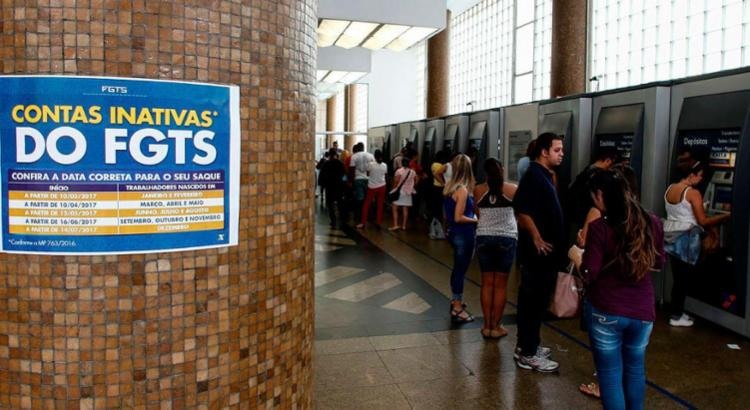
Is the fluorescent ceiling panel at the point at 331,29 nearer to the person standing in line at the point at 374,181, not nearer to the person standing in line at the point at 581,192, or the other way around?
the person standing in line at the point at 374,181

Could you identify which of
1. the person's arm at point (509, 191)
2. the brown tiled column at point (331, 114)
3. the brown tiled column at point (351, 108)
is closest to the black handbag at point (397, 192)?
the person's arm at point (509, 191)

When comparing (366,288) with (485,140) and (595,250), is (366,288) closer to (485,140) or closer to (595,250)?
(485,140)

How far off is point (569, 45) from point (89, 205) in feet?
38.0

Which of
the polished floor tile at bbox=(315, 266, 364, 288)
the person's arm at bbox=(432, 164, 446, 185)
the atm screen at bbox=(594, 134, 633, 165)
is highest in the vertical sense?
the atm screen at bbox=(594, 134, 633, 165)

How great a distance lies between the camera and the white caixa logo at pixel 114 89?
1.90 metres

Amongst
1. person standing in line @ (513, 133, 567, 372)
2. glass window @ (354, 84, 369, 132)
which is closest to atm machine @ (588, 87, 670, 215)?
person standing in line @ (513, 133, 567, 372)

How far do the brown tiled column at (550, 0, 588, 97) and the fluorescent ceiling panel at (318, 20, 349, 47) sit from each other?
4.27 m

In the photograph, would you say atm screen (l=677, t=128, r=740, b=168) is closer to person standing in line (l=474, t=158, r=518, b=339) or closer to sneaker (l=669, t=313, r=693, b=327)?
sneaker (l=669, t=313, r=693, b=327)

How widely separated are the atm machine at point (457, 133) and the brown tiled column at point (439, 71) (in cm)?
673

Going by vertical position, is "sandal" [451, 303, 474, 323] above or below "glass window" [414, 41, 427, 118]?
below

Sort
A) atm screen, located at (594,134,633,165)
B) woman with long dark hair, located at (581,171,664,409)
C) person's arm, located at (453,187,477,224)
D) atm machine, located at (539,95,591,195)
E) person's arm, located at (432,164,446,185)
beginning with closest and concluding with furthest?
1. woman with long dark hair, located at (581,171,664,409)
2. person's arm, located at (453,187,477,224)
3. atm screen, located at (594,134,633,165)
4. atm machine, located at (539,95,591,195)
5. person's arm, located at (432,164,446,185)

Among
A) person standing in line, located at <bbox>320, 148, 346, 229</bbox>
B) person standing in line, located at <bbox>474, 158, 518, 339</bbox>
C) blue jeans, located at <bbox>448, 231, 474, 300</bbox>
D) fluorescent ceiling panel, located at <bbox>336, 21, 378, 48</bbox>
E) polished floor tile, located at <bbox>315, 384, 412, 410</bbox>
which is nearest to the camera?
polished floor tile, located at <bbox>315, 384, 412, 410</bbox>

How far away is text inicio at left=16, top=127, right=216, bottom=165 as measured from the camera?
→ 73.8 inches

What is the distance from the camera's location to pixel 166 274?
2029mm
